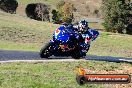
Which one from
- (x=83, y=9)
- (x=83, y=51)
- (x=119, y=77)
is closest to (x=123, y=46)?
(x=83, y=51)

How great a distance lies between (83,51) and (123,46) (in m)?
28.2

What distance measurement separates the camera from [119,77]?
623cm

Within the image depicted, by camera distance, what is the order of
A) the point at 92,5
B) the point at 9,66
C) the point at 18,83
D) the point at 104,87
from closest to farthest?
the point at 18,83 < the point at 104,87 < the point at 9,66 < the point at 92,5

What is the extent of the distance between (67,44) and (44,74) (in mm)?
6068

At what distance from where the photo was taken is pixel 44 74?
12.8 metres

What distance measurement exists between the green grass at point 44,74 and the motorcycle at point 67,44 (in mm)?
2416

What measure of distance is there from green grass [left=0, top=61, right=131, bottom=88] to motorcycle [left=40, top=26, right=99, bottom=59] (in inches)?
95.1

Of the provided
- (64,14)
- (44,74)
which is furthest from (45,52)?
(64,14)

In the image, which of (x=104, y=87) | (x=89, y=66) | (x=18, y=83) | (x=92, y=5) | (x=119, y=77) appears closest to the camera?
(x=119, y=77)

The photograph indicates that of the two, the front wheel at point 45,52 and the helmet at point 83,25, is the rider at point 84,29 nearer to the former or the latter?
the helmet at point 83,25

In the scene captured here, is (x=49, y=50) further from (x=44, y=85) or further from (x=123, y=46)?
(x=123, y=46)

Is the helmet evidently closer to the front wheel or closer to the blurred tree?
the front wheel

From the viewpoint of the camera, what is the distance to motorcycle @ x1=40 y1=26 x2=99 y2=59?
60.4ft

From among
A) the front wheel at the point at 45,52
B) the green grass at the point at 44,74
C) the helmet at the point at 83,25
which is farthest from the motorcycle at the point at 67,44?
the green grass at the point at 44,74
